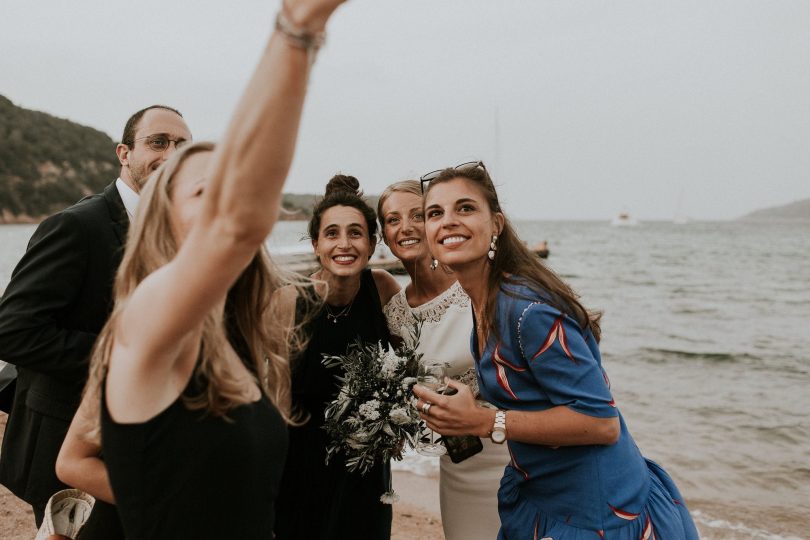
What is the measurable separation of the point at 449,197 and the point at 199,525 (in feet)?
6.19

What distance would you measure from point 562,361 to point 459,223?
935 mm

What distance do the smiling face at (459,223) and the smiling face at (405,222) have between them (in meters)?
1.22

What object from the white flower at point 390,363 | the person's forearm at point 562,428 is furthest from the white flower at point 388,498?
the person's forearm at point 562,428

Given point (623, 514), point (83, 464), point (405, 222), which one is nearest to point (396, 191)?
point (405, 222)

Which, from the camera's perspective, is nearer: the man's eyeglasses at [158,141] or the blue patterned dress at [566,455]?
the blue patterned dress at [566,455]

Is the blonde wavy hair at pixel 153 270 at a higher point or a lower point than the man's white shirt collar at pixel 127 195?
lower

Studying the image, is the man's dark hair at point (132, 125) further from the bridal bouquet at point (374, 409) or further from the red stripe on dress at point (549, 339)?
the red stripe on dress at point (549, 339)

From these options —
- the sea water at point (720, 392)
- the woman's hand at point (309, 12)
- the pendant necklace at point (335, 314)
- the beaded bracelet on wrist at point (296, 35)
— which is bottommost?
the sea water at point (720, 392)

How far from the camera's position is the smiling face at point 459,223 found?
108 inches

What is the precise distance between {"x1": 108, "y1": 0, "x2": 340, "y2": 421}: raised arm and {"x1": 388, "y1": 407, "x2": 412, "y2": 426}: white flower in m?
1.82

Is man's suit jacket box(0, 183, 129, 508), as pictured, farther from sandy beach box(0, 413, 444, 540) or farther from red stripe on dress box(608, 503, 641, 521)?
sandy beach box(0, 413, 444, 540)

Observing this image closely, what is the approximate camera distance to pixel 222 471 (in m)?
1.43

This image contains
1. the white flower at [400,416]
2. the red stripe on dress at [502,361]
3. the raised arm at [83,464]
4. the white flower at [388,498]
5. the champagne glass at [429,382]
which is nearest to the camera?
the raised arm at [83,464]

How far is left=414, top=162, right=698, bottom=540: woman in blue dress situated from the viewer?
2146 mm
